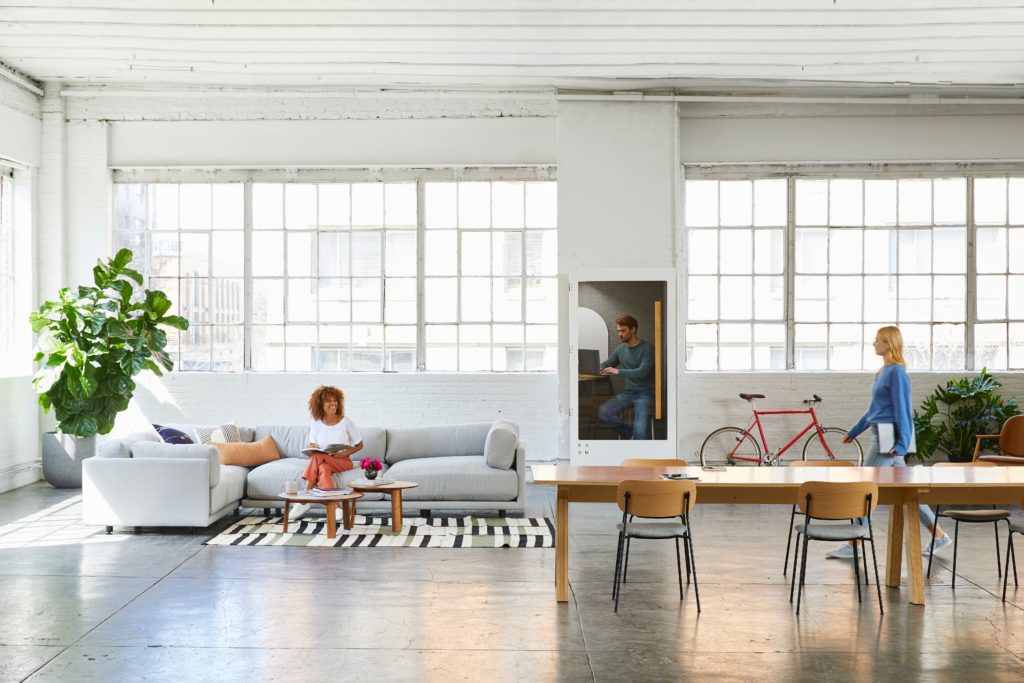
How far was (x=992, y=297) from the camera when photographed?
1125 centimetres

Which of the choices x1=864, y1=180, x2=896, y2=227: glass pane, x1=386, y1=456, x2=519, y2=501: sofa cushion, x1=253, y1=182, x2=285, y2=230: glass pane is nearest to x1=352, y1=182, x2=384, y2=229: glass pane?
x1=253, y1=182, x2=285, y2=230: glass pane

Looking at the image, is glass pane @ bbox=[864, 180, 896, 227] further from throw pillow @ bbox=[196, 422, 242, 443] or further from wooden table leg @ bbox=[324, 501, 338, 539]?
throw pillow @ bbox=[196, 422, 242, 443]

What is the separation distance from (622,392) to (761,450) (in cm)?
180

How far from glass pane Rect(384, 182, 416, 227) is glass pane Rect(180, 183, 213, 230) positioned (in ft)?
6.75

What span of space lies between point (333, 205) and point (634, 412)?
418cm

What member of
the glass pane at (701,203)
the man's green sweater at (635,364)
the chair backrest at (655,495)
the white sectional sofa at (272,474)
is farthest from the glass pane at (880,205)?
the chair backrest at (655,495)

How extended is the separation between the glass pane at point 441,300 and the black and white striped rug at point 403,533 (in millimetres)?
3107

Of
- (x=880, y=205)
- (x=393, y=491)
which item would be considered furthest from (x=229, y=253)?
(x=880, y=205)

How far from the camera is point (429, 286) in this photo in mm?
11305

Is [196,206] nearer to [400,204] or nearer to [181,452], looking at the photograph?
[400,204]

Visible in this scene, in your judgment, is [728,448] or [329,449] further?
[728,448]

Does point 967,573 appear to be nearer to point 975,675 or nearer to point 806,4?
point 975,675

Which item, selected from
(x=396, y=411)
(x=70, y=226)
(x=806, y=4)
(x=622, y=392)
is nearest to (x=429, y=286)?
(x=396, y=411)

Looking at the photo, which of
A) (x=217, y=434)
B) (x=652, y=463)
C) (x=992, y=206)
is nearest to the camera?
(x=652, y=463)
